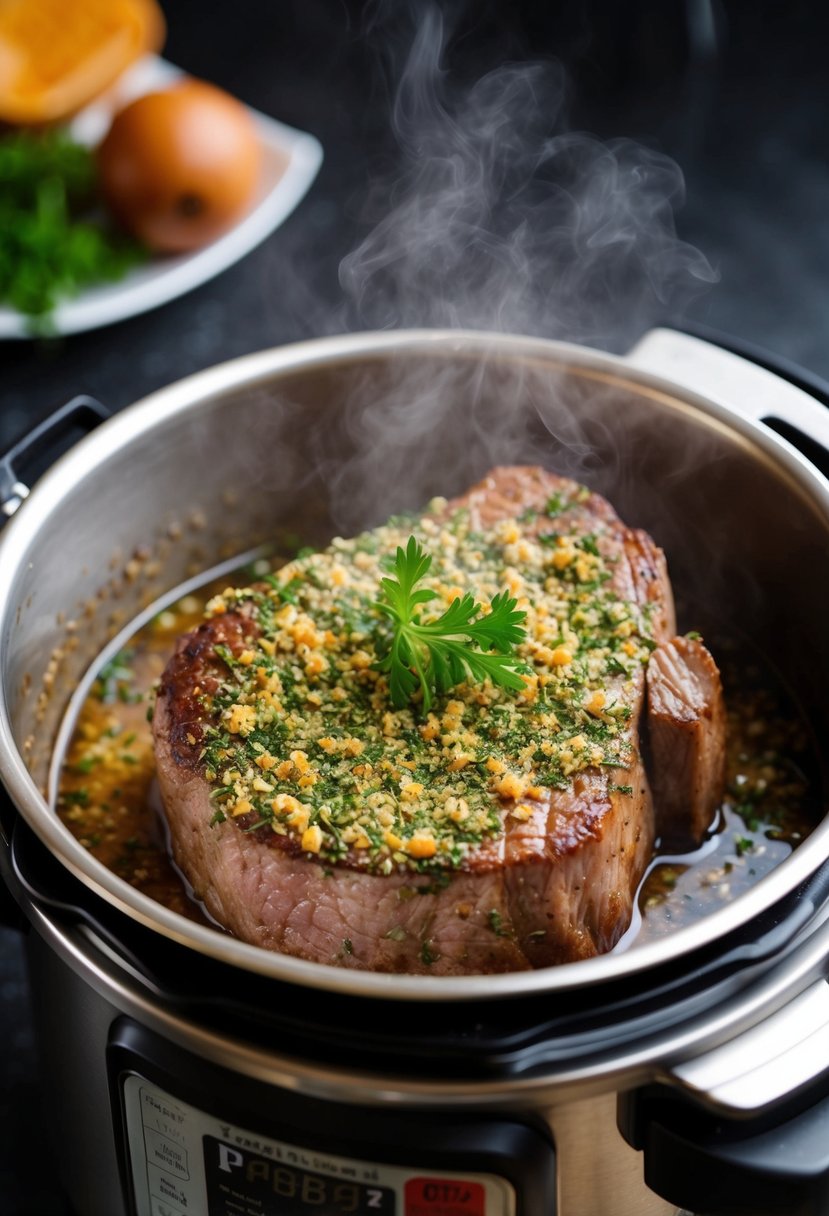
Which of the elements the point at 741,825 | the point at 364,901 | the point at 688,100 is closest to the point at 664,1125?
the point at 364,901

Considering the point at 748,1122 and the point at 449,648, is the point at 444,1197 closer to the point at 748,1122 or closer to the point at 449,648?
the point at 748,1122

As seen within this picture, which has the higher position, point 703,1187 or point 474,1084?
point 474,1084

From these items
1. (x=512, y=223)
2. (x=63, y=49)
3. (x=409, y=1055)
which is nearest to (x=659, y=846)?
(x=409, y=1055)

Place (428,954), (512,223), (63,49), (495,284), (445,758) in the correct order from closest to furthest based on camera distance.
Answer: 1. (428,954)
2. (445,758)
3. (495,284)
4. (512,223)
5. (63,49)

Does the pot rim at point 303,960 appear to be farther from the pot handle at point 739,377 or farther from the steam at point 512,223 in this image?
the steam at point 512,223

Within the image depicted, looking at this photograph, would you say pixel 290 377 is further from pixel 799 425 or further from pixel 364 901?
pixel 364 901

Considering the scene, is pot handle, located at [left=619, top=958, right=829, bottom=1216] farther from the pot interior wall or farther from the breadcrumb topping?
the pot interior wall
